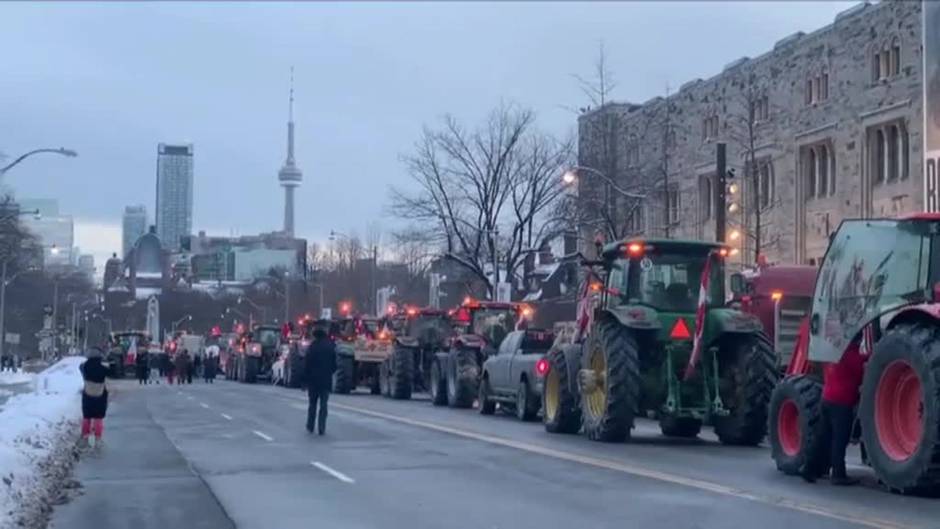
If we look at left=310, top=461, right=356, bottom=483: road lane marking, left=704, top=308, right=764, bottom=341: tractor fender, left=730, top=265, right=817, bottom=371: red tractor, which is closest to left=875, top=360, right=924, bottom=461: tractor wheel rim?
left=310, top=461, right=356, bottom=483: road lane marking

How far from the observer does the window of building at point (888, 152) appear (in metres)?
41.9

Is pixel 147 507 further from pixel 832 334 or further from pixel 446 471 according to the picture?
pixel 832 334

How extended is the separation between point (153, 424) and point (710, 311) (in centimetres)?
1213

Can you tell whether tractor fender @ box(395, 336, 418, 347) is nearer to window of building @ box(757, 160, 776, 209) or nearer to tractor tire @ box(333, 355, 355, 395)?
tractor tire @ box(333, 355, 355, 395)

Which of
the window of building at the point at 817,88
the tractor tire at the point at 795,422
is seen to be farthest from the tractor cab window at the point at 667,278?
the window of building at the point at 817,88

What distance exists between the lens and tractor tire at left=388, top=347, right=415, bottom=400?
135 ft

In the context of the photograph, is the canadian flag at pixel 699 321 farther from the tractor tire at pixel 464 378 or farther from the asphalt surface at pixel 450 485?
the tractor tire at pixel 464 378

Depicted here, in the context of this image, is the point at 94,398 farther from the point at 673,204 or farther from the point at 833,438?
the point at 673,204

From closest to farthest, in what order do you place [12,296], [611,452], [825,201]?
[611,452] → [825,201] → [12,296]

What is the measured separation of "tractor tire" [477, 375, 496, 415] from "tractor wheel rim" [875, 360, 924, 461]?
58.0 feet

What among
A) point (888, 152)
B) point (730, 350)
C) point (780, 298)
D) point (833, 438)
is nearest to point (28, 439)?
point (730, 350)

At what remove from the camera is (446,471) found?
55.0ft

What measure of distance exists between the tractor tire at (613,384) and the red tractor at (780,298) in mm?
7474

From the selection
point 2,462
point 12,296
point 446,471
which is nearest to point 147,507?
point 2,462
